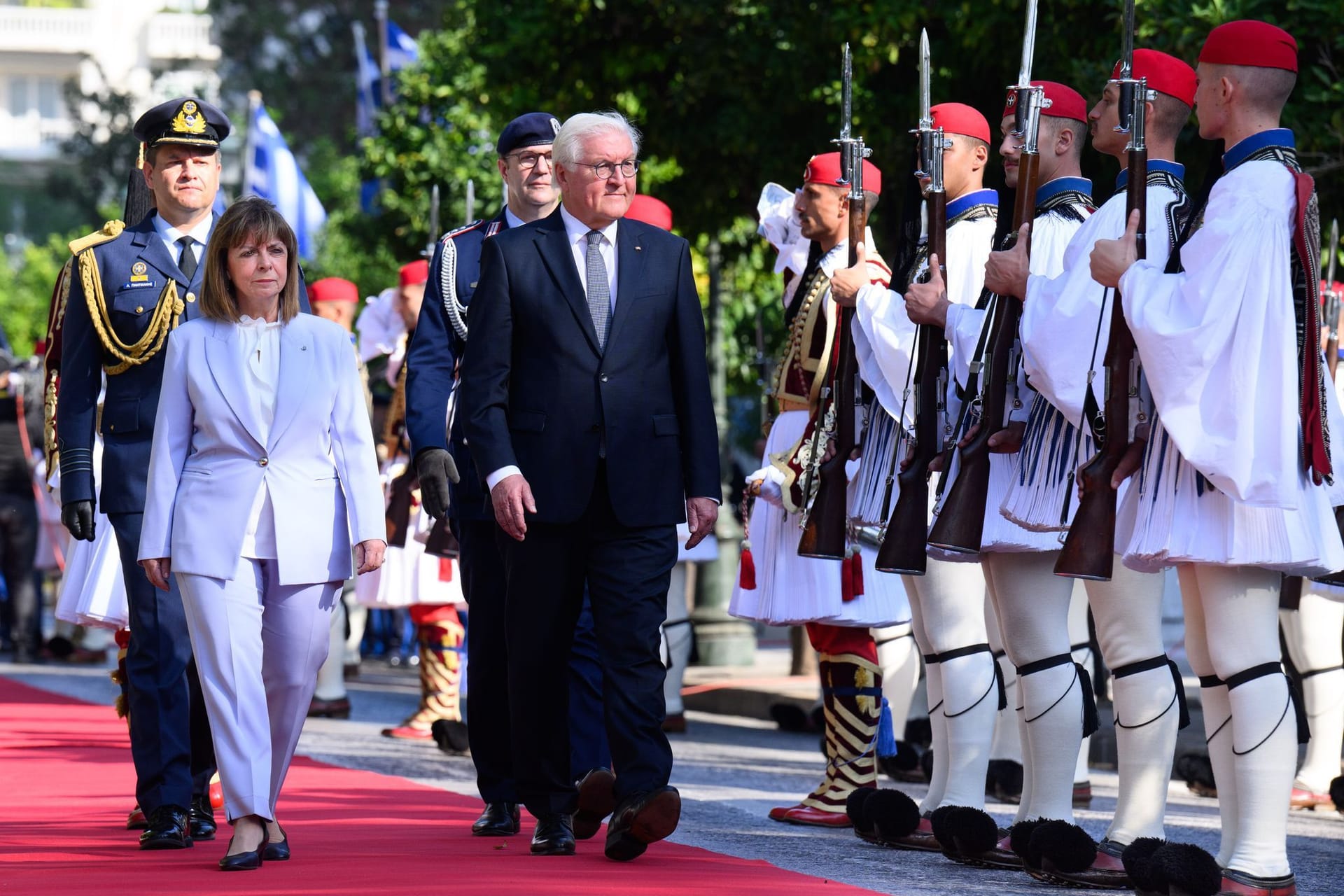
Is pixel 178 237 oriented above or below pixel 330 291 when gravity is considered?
below

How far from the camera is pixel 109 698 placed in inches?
510

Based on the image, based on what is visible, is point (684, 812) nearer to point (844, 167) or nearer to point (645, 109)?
point (844, 167)

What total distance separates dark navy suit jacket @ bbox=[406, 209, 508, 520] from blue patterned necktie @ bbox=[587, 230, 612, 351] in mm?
583

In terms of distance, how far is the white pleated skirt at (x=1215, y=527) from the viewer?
533cm

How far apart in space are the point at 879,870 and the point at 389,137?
1832 centimetres

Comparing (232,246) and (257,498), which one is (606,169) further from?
(257,498)

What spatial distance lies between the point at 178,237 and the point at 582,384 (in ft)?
6.23

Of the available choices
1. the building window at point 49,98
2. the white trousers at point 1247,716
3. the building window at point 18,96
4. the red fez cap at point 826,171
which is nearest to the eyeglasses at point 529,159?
the red fez cap at point 826,171

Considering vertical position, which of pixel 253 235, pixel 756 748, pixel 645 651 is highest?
pixel 253 235

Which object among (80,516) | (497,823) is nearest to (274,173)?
(80,516)

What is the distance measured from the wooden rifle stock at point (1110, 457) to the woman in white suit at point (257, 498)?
195 cm

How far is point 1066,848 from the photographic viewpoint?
5746mm

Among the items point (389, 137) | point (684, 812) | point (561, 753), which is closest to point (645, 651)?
point (561, 753)

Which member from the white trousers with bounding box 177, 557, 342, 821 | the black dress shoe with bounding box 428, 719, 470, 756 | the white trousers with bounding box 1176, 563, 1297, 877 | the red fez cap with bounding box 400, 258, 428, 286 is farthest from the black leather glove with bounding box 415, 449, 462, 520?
the red fez cap with bounding box 400, 258, 428, 286
